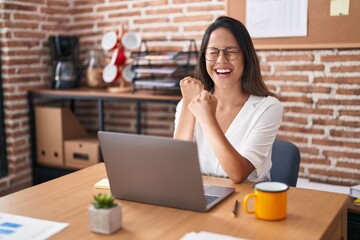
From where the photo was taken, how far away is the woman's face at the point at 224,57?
6.27 feet

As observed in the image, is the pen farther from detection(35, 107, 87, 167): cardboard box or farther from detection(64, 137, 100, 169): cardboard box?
detection(35, 107, 87, 167): cardboard box

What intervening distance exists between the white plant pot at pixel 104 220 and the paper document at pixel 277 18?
1.97 meters

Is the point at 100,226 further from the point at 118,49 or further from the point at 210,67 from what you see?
the point at 118,49

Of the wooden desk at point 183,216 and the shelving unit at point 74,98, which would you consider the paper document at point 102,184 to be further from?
the shelving unit at point 74,98

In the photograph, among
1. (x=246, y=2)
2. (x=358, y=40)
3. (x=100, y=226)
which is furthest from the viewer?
(x=246, y=2)

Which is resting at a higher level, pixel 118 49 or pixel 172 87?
pixel 118 49

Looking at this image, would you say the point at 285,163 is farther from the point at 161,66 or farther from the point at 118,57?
the point at 118,57

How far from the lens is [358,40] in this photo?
8.71 ft

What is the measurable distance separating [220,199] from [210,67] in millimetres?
691

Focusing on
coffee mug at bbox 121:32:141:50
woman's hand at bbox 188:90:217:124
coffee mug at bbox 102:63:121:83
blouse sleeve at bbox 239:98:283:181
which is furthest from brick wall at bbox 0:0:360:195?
woman's hand at bbox 188:90:217:124

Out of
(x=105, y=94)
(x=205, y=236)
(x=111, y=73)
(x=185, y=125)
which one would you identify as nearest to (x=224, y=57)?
(x=185, y=125)

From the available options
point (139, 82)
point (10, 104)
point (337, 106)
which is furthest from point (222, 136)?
point (10, 104)

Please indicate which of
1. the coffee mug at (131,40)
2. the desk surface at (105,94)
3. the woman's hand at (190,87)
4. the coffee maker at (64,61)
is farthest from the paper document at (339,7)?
the coffee maker at (64,61)

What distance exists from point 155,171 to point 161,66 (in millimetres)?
2104
